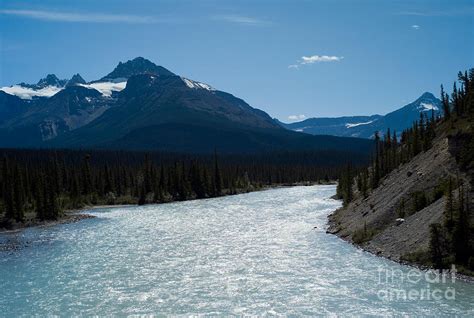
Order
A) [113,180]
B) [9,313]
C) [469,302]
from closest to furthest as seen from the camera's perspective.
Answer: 1. [469,302]
2. [9,313]
3. [113,180]

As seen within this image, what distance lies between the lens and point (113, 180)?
497 ft

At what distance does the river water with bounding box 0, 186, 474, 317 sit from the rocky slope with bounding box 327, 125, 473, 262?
200cm

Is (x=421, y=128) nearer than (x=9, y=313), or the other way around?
(x=9, y=313)

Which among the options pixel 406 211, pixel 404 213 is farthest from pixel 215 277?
pixel 406 211

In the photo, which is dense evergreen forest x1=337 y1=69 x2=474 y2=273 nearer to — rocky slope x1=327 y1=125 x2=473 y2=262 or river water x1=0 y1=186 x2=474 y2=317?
rocky slope x1=327 y1=125 x2=473 y2=262

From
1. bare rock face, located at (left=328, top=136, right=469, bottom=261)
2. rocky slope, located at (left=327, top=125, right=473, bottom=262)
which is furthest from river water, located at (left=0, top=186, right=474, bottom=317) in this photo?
bare rock face, located at (left=328, top=136, right=469, bottom=261)

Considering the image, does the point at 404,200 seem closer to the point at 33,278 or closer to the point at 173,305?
the point at 173,305

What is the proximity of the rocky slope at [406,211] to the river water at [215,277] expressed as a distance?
1999 millimetres

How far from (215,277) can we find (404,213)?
21.7 m

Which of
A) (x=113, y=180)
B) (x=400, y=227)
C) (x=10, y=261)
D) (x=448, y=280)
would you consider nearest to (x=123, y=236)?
(x=10, y=261)

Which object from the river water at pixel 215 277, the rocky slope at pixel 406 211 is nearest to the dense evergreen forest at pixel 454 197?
the rocky slope at pixel 406 211

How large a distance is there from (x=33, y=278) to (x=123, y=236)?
23049 millimetres

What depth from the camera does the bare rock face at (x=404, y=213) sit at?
136ft

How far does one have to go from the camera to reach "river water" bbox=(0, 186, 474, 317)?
31.1 m
